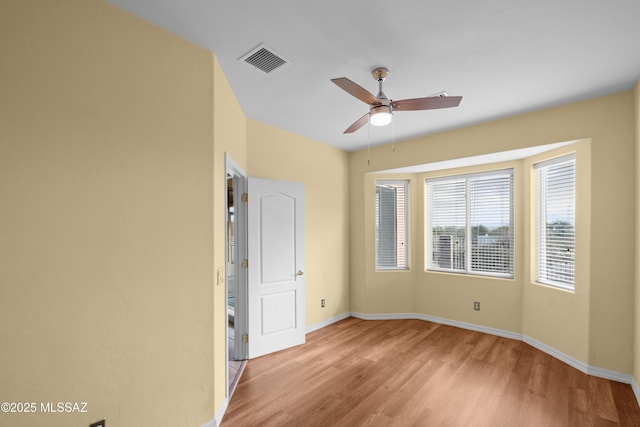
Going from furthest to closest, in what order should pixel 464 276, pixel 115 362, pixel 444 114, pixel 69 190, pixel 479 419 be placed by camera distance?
pixel 464 276, pixel 444 114, pixel 479 419, pixel 115 362, pixel 69 190

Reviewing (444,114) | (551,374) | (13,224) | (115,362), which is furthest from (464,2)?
(551,374)

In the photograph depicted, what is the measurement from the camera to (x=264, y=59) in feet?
7.01

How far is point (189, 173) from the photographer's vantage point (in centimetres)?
199

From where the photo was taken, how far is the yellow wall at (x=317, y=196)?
359 cm

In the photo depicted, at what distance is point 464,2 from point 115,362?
287 centimetres

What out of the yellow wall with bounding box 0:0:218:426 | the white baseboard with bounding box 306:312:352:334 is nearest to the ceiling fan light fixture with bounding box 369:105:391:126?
the yellow wall with bounding box 0:0:218:426

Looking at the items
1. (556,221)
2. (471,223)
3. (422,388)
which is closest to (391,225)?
(471,223)

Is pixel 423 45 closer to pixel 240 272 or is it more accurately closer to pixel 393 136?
pixel 393 136

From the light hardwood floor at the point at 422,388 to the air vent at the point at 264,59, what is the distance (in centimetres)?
279

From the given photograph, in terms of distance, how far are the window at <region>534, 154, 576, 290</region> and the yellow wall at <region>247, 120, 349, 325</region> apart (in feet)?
8.61

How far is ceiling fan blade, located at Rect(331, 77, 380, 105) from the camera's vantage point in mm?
1809

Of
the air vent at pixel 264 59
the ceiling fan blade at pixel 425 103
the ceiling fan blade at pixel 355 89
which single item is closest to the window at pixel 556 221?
the ceiling fan blade at pixel 425 103

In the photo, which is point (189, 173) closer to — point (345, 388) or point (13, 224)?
point (13, 224)

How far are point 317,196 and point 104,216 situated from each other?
2.89 m
